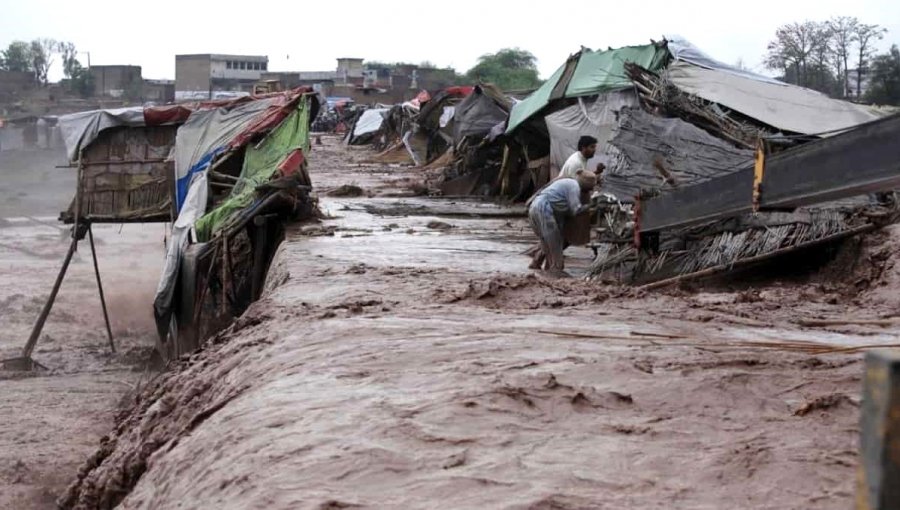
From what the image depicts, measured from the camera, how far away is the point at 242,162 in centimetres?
1277

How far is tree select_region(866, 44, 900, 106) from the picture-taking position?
1661 centimetres

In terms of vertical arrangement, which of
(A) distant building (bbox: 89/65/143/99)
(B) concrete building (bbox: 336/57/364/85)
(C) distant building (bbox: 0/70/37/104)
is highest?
(B) concrete building (bbox: 336/57/364/85)

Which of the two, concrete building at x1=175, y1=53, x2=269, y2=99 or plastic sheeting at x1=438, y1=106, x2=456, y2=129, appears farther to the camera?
concrete building at x1=175, y1=53, x2=269, y2=99

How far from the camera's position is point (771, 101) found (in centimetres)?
1168

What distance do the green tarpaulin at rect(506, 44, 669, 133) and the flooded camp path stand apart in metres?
6.59

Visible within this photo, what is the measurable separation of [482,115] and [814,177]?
14.6m

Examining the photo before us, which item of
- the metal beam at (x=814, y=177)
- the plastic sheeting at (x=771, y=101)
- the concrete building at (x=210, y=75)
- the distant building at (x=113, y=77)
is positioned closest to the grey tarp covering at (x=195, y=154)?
the plastic sheeting at (x=771, y=101)

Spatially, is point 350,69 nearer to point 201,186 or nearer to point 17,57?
point 17,57

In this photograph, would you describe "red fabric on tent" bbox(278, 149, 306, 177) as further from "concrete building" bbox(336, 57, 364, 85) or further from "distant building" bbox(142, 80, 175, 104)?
"concrete building" bbox(336, 57, 364, 85)

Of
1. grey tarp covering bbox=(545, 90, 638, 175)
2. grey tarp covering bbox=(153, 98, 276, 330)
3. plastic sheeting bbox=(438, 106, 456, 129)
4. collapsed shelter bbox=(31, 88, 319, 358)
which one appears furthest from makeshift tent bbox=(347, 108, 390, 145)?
grey tarp covering bbox=(153, 98, 276, 330)

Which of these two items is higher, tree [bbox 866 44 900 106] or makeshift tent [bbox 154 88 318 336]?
tree [bbox 866 44 900 106]

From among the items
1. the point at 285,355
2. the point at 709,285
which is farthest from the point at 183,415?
the point at 709,285

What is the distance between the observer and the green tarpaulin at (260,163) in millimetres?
10727

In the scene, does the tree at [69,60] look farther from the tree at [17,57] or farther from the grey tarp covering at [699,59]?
the grey tarp covering at [699,59]
